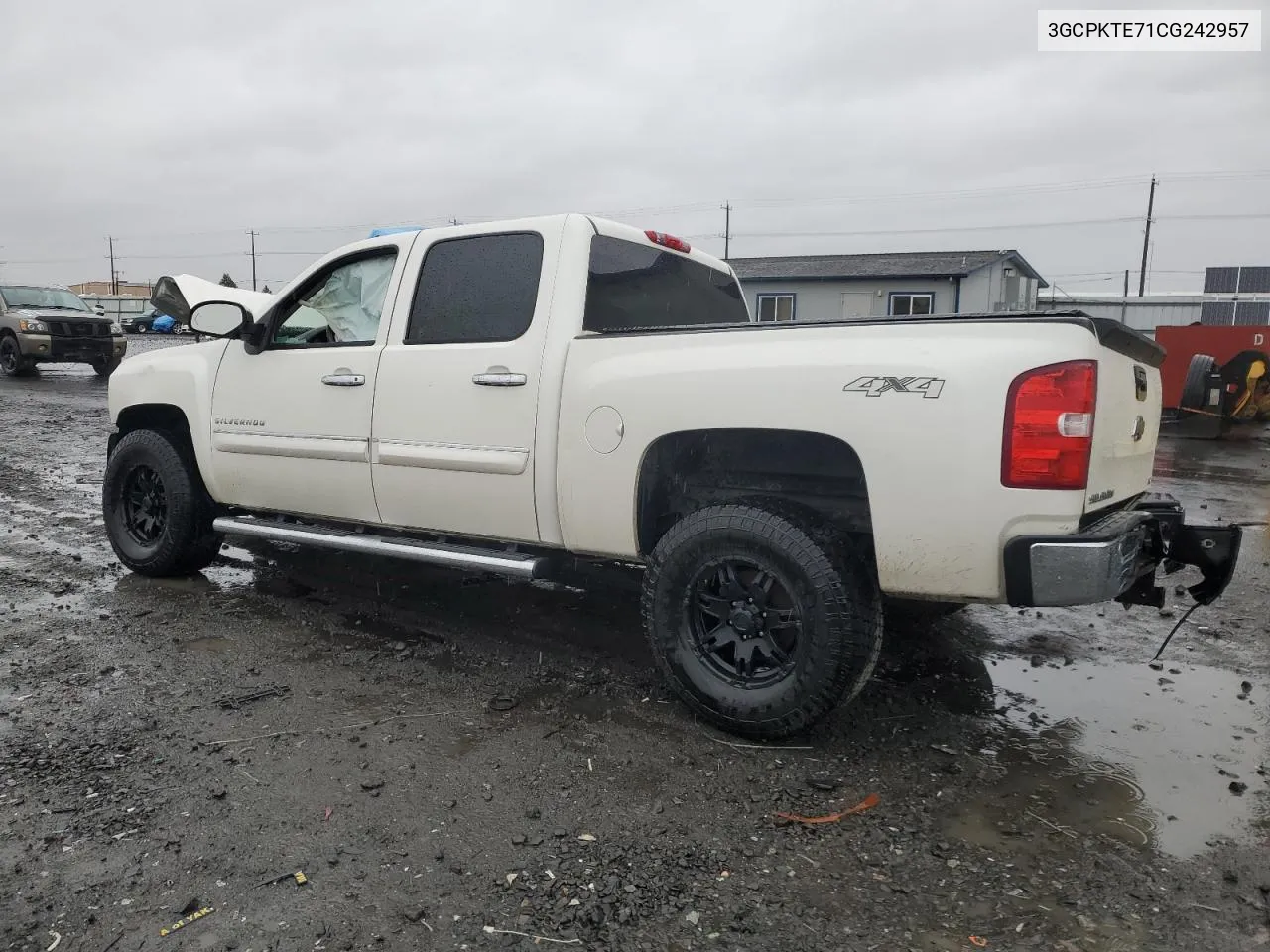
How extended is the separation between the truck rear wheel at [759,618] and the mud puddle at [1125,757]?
62 centimetres

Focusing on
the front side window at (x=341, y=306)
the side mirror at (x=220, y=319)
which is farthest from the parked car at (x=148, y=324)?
the front side window at (x=341, y=306)

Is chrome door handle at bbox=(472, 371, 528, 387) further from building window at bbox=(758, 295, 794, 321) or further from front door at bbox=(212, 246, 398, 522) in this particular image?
building window at bbox=(758, 295, 794, 321)

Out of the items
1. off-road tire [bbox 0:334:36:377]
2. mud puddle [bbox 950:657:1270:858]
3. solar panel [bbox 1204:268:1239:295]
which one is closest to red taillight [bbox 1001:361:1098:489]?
mud puddle [bbox 950:657:1270:858]

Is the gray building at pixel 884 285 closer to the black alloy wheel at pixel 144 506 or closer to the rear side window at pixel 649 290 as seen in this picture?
the rear side window at pixel 649 290

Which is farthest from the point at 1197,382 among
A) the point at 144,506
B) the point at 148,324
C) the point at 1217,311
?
the point at 148,324

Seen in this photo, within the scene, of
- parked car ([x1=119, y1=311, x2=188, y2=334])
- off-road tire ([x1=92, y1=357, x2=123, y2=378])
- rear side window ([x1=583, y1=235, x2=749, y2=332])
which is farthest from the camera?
parked car ([x1=119, y1=311, x2=188, y2=334])

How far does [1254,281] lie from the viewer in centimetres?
4091

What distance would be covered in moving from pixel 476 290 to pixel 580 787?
2.26 metres

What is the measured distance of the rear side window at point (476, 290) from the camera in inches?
154

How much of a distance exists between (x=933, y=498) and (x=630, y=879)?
1.47 metres

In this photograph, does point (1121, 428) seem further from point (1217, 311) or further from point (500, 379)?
point (1217, 311)

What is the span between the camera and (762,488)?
3586 mm

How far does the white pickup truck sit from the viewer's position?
278 centimetres

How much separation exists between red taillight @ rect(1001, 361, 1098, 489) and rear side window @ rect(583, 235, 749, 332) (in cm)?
149
